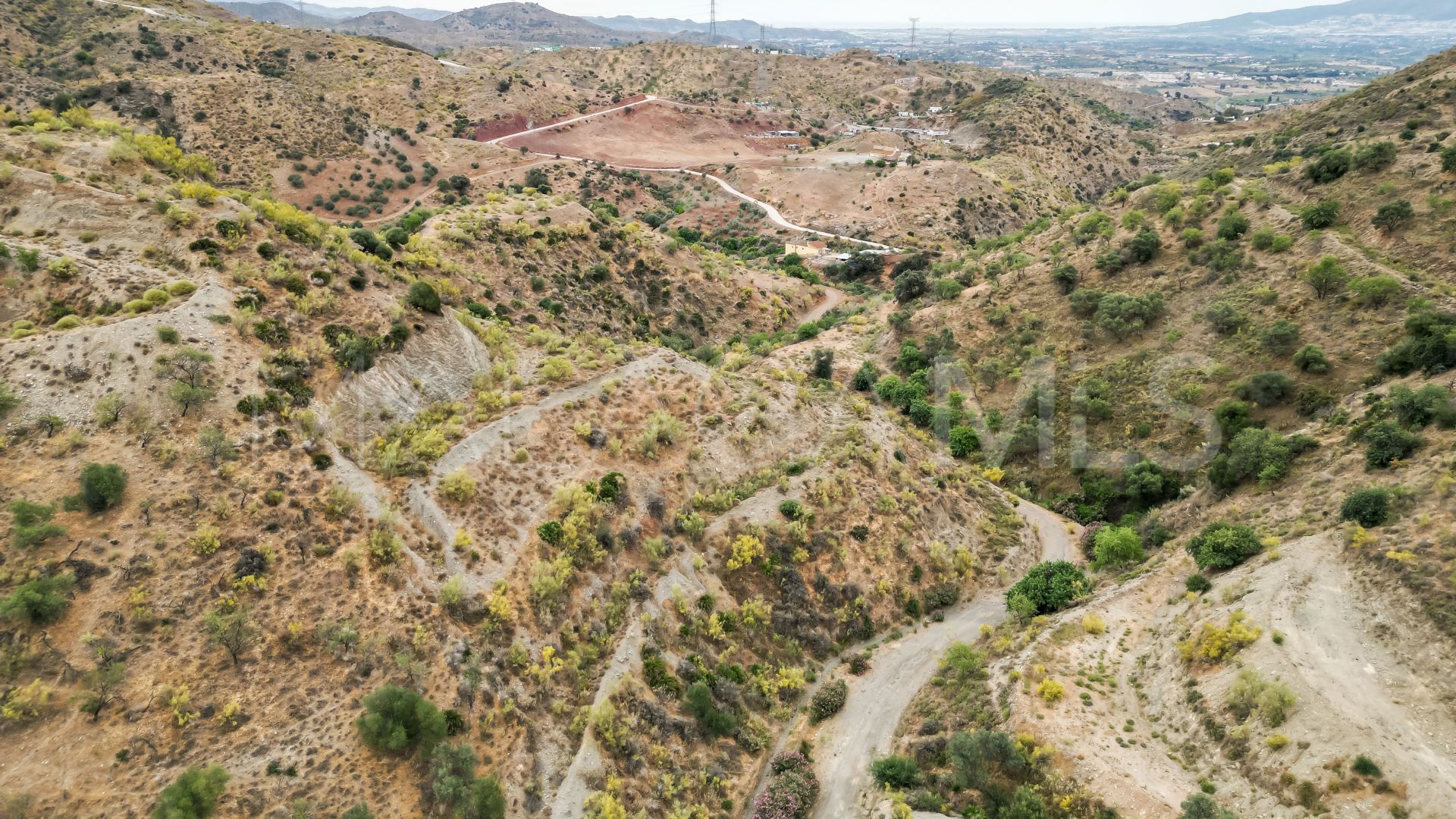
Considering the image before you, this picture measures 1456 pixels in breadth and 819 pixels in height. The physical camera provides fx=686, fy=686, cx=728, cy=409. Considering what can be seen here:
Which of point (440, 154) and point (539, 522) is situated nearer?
point (539, 522)

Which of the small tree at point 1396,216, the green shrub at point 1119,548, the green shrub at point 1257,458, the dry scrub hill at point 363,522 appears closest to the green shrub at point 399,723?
the dry scrub hill at point 363,522

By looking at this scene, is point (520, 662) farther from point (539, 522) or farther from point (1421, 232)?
point (1421, 232)

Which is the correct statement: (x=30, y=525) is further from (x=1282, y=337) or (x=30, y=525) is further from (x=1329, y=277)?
(x=1329, y=277)

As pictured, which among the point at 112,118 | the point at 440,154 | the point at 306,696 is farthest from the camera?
the point at 440,154

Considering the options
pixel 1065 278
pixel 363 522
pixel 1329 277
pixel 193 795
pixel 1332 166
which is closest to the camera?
pixel 193 795

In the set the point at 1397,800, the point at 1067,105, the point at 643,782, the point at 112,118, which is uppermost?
the point at 1067,105

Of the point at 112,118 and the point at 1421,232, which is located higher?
the point at 112,118

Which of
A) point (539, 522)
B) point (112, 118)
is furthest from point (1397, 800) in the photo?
point (112, 118)

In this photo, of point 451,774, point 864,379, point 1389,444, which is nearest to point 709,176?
point 864,379
